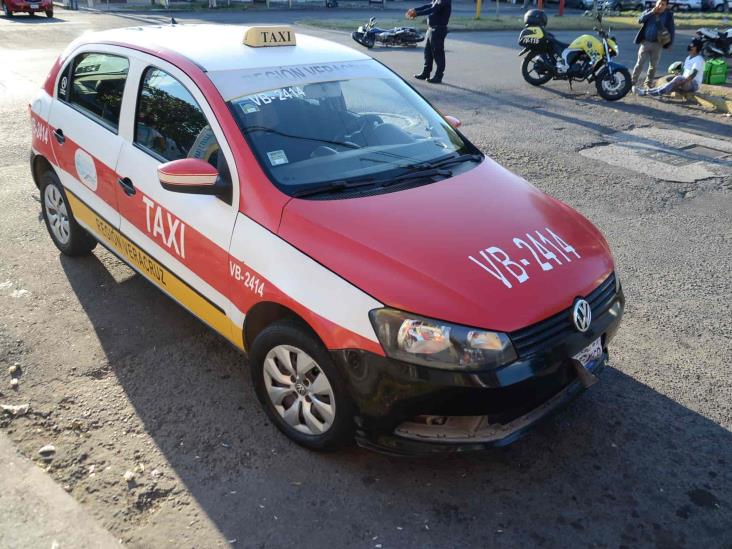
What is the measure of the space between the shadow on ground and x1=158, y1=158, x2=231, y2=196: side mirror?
3.89 ft

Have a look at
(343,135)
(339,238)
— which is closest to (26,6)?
(343,135)

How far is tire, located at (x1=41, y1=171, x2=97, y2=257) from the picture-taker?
5055mm

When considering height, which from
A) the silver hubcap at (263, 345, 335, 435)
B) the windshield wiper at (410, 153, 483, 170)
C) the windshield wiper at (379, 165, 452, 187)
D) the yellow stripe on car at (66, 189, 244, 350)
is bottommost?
the silver hubcap at (263, 345, 335, 435)

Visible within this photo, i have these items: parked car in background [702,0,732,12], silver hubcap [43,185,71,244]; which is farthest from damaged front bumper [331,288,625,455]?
parked car in background [702,0,732,12]

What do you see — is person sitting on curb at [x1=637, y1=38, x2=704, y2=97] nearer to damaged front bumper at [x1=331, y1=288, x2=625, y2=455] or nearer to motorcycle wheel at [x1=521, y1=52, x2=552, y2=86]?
motorcycle wheel at [x1=521, y1=52, x2=552, y2=86]

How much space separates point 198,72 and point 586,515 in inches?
116

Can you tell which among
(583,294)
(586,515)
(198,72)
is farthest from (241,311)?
(586,515)

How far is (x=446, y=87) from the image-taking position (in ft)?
41.6

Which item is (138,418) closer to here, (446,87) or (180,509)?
(180,509)

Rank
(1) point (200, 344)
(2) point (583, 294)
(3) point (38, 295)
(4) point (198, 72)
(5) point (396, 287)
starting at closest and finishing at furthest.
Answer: (5) point (396, 287), (2) point (583, 294), (4) point (198, 72), (1) point (200, 344), (3) point (38, 295)

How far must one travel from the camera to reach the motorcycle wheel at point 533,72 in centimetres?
1263

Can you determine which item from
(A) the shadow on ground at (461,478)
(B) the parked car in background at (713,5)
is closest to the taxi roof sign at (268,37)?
(A) the shadow on ground at (461,478)

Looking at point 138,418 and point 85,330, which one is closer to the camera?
point 138,418

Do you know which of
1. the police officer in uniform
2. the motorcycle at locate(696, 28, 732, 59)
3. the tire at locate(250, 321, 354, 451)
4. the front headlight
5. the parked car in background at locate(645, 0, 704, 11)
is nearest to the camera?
the front headlight
